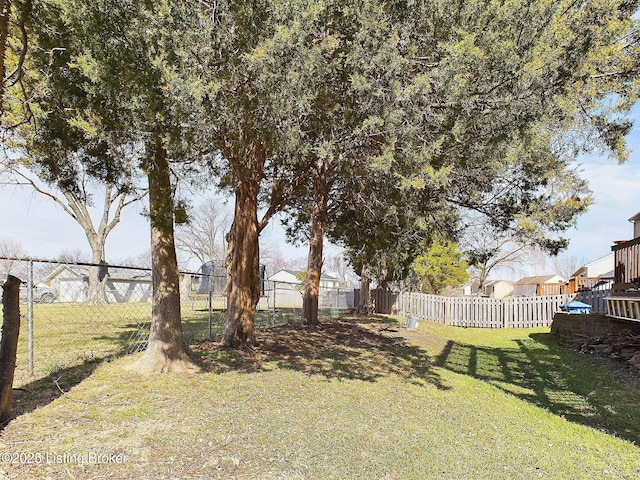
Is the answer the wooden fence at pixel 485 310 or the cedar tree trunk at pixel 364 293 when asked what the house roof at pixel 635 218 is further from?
the cedar tree trunk at pixel 364 293

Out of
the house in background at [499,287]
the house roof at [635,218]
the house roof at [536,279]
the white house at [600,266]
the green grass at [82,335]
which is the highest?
the house roof at [635,218]

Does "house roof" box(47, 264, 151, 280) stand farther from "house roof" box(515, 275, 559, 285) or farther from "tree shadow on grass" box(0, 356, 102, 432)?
"house roof" box(515, 275, 559, 285)

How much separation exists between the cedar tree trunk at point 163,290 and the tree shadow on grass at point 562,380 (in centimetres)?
476

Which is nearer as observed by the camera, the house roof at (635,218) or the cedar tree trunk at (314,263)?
the cedar tree trunk at (314,263)

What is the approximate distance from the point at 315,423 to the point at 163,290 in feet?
8.67

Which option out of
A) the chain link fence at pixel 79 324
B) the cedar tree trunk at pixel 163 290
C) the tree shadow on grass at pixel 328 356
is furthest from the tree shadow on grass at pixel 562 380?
the chain link fence at pixel 79 324

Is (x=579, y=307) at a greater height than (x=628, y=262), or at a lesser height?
lesser

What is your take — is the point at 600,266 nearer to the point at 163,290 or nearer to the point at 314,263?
the point at 314,263

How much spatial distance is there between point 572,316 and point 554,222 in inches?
140

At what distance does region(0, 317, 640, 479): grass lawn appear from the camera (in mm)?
3020

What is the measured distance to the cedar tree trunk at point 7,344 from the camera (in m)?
3.25

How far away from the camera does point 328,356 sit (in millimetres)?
7457

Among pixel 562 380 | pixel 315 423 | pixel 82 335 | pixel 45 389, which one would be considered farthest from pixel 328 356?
pixel 82 335

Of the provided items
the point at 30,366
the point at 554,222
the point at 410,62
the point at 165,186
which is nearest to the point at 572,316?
the point at 554,222
